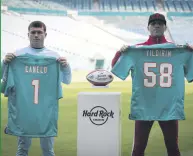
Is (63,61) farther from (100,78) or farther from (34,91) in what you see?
(100,78)

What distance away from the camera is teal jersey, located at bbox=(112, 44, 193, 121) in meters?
2.56

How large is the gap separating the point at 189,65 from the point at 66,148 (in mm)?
1125

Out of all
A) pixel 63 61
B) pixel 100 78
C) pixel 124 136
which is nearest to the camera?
pixel 63 61

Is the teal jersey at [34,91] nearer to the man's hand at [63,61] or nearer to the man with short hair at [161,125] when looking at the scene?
the man's hand at [63,61]

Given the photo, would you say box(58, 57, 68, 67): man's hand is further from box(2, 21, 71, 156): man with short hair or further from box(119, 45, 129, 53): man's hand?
box(119, 45, 129, 53): man's hand

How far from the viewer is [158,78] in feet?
8.44

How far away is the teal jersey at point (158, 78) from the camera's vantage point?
8.41ft

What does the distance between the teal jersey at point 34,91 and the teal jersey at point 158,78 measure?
0.47 metres

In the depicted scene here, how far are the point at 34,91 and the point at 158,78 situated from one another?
805mm

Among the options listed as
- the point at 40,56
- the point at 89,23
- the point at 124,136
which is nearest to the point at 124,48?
the point at 40,56

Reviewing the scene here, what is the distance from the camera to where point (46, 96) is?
2.56 meters

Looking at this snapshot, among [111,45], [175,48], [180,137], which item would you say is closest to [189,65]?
[175,48]

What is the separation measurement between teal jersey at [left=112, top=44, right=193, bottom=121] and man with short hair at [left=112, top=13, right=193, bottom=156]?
0.12ft

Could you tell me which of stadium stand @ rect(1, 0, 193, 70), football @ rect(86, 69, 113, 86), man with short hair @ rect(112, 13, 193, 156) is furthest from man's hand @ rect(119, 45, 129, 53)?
stadium stand @ rect(1, 0, 193, 70)
